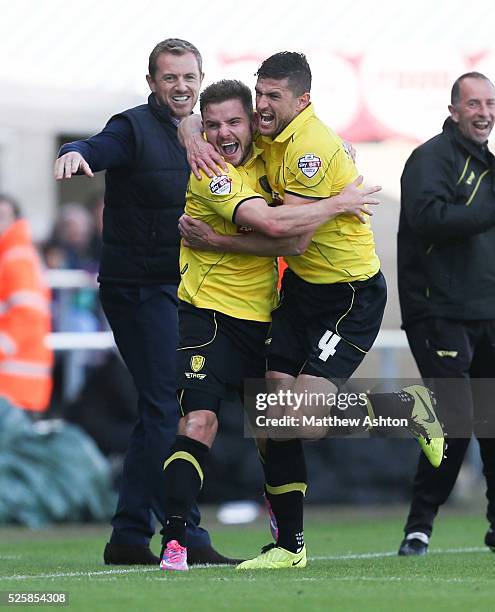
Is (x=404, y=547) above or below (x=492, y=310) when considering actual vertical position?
below

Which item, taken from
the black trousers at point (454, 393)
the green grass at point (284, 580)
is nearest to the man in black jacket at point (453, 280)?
the black trousers at point (454, 393)

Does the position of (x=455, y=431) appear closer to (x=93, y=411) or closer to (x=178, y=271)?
(x=178, y=271)

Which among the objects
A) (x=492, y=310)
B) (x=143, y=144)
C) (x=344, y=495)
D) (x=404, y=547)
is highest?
(x=143, y=144)

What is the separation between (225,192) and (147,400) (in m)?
1.39

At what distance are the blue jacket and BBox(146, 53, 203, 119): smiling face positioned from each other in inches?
2.3

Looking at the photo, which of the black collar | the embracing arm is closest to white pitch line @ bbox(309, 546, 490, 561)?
the embracing arm

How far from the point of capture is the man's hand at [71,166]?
7.01 metres

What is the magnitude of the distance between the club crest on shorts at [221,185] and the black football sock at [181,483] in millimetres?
1051

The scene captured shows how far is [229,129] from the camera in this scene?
273 inches

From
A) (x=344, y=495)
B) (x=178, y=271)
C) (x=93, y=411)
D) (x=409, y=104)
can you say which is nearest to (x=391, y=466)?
(x=344, y=495)

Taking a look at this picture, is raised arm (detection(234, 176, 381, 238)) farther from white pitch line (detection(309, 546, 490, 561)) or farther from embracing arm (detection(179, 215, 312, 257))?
white pitch line (detection(309, 546, 490, 561))

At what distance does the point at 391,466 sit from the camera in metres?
12.6

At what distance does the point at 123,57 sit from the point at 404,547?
11770 mm

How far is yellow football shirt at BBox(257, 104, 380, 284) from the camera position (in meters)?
6.84
